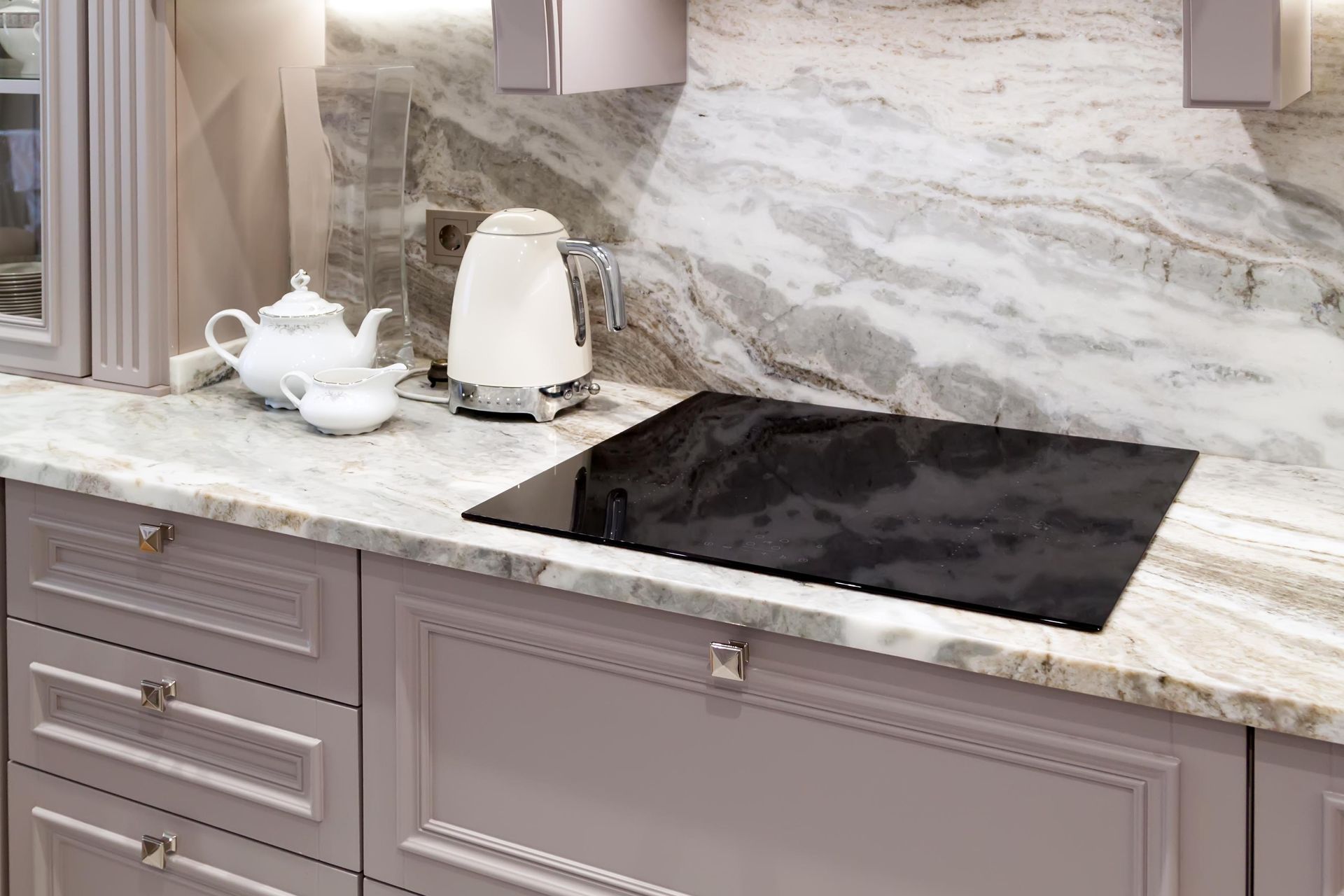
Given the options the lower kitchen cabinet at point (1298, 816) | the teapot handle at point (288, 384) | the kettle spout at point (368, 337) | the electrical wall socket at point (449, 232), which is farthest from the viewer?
the electrical wall socket at point (449, 232)

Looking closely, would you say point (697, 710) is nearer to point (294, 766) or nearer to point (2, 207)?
point (294, 766)

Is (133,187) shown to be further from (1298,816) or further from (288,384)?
(1298,816)

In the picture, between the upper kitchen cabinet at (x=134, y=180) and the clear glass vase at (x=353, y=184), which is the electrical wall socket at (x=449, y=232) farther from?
the upper kitchen cabinet at (x=134, y=180)

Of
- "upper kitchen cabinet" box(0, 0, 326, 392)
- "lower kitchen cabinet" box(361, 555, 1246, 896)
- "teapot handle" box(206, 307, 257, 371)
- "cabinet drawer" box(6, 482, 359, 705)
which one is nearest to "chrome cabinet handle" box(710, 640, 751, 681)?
"lower kitchen cabinet" box(361, 555, 1246, 896)

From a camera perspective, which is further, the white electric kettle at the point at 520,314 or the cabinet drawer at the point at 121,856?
the white electric kettle at the point at 520,314

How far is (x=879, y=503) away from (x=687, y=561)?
270 millimetres

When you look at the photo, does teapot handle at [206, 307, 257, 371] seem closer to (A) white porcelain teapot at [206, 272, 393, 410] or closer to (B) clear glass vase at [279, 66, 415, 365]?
(A) white porcelain teapot at [206, 272, 393, 410]

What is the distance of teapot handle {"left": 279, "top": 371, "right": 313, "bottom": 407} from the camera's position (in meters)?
1.54

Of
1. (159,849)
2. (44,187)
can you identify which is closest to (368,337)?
(44,187)

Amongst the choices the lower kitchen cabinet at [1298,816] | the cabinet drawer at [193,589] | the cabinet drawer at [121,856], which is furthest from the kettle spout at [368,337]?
the lower kitchen cabinet at [1298,816]

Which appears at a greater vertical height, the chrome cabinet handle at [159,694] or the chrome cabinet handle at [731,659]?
the chrome cabinet handle at [731,659]

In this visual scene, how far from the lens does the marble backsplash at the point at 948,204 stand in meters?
1.42

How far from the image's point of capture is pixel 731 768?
1.13 meters

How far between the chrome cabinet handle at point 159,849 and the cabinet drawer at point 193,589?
0.72 feet
